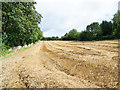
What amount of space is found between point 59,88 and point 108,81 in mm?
1999

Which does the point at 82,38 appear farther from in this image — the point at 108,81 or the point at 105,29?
the point at 108,81

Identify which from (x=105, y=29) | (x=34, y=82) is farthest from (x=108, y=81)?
(x=105, y=29)

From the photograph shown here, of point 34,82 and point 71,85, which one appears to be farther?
point 34,82

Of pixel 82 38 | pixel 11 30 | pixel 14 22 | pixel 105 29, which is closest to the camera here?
pixel 14 22

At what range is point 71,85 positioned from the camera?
236 centimetres

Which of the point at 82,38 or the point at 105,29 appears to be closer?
the point at 82,38

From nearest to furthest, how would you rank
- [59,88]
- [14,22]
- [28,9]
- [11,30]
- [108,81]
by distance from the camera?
1. [59,88]
2. [108,81]
3. [14,22]
4. [11,30]
5. [28,9]

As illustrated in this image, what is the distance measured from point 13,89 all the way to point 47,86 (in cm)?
131

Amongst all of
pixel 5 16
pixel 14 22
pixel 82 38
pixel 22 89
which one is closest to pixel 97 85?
pixel 22 89

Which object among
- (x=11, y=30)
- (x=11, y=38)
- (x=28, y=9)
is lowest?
(x=11, y=38)

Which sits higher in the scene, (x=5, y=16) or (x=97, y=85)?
(x=5, y=16)

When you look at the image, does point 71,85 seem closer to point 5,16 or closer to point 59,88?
point 59,88

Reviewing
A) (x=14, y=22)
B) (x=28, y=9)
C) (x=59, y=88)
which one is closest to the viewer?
(x=59, y=88)

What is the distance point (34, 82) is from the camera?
2605mm
